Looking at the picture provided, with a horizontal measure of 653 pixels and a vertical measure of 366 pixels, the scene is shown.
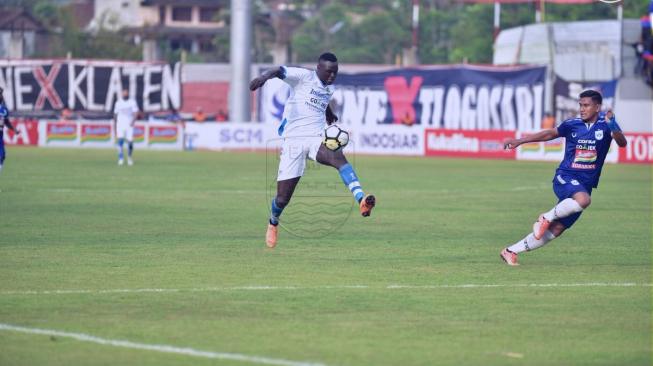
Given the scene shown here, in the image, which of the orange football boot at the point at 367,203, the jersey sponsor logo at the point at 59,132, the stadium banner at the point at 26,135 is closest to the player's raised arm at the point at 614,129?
the orange football boot at the point at 367,203

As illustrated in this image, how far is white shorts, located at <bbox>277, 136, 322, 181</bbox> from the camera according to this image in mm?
15996

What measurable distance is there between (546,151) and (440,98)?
9.73 meters

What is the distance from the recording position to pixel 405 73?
56875 mm

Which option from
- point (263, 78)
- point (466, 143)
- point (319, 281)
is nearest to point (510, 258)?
point (319, 281)

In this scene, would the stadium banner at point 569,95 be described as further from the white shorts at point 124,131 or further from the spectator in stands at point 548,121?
the white shorts at point 124,131

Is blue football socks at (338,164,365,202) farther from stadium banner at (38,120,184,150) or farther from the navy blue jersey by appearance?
stadium banner at (38,120,184,150)

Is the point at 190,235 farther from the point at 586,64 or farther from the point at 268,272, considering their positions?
the point at 586,64

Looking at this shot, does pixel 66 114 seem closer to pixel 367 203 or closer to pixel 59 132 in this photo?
pixel 59 132

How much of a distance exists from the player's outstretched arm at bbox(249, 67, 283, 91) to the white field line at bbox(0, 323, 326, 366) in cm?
566

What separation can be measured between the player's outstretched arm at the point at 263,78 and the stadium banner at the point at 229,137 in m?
37.9

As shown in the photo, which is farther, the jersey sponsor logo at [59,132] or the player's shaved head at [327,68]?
the jersey sponsor logo at [59,132]

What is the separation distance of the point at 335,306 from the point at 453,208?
13.2 metres

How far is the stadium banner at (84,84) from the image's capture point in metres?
60.8

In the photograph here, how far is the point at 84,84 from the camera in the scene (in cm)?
6138
